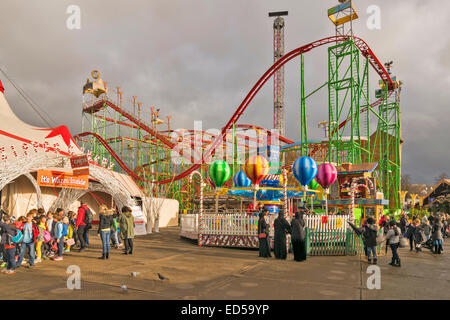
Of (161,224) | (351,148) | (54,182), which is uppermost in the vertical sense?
(351,148)

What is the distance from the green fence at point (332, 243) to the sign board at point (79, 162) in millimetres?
9375

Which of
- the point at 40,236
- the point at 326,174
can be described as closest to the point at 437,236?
the point at 326,174

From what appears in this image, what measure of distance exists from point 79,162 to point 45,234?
5.94m

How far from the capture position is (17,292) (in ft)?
17.9

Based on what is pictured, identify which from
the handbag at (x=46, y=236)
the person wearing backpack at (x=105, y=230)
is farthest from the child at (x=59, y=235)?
the person wearing backpack at (x=105, y=230)

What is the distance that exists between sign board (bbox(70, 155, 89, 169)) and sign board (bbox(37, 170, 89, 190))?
4.97 feet

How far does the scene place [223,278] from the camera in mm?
6727

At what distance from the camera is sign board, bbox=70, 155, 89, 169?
13.7m

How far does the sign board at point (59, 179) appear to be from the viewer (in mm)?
15438

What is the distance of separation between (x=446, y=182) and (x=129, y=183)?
36.4 metres

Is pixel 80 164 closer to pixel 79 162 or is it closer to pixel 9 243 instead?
pixel 79 162

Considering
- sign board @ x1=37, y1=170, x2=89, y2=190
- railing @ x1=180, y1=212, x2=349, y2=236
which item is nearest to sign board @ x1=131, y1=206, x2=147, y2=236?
sign board @ x1=37, y1=170, x2=89, y2=190
